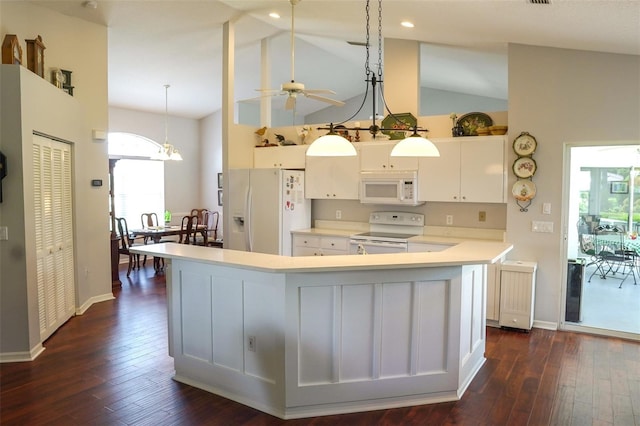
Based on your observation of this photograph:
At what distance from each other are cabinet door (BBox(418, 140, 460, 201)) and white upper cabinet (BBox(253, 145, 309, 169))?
1738mm

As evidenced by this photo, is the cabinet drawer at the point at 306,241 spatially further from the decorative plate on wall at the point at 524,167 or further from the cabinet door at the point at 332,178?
the decorative plate on wall at the point at 524,167

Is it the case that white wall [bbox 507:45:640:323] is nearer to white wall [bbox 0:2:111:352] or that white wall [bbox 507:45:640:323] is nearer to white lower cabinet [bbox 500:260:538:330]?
white lower cabinet [bbox 500:260:538:330]

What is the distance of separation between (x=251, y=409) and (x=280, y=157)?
154 inches

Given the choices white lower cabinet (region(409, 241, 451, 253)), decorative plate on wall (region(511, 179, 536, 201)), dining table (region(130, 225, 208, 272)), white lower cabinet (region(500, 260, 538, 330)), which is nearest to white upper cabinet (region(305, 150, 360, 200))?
white lower cabinet (region(409, 241, 451, 253))

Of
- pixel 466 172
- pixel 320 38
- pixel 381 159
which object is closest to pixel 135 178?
pixel 320 38

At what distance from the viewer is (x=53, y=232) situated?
424 centimetres

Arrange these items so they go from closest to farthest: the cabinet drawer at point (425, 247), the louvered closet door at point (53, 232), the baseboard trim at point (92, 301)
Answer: the louvered closet door at point (53, 232) → the cabinet drawer at point (425, 247) → the baseboard trim at point (92, 301)

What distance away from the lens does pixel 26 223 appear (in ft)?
11.8

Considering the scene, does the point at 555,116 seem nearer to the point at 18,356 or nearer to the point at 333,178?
the point at 333,178

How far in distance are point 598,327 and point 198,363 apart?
3.91 meters

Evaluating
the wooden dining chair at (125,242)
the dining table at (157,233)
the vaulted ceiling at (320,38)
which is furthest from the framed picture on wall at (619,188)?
the wooden dining chair at (125,242)

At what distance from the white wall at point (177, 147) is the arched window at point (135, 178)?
136 millimetres

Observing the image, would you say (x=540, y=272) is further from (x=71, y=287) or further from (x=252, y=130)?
(x=71, y=287)

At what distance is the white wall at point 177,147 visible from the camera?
7.98 metres
